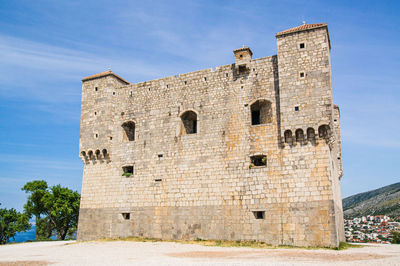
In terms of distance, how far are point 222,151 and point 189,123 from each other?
3.58 metres

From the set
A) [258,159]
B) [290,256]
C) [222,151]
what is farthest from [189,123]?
[290,256]

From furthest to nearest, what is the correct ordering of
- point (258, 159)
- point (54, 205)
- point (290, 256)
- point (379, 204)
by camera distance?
point (379, 204), point (54, 205), point (258, 159), point (290, 256)

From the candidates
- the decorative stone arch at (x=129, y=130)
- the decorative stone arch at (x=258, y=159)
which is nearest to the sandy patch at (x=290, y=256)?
the decorative stone arch at (x=258, y=159)

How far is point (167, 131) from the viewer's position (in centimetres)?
2267

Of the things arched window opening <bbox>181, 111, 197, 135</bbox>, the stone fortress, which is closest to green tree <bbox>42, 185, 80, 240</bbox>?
the stone fortress

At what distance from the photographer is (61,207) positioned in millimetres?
31203

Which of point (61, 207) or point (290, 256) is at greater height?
point (61, 207)

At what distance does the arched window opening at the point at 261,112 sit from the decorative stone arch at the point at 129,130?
809cm

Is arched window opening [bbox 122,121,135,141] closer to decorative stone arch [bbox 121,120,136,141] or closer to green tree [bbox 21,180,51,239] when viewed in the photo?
decorative stone arch [bbox 121,120,136,141]

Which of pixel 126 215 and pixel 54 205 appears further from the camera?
pixel 54 205

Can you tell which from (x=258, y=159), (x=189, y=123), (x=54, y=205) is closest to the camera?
(x=258, y=159)

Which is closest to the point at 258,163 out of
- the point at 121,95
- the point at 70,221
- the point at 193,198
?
the point at 193,198

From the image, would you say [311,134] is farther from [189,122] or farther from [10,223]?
[10,223]

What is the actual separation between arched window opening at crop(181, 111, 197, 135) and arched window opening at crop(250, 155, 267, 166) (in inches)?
192
